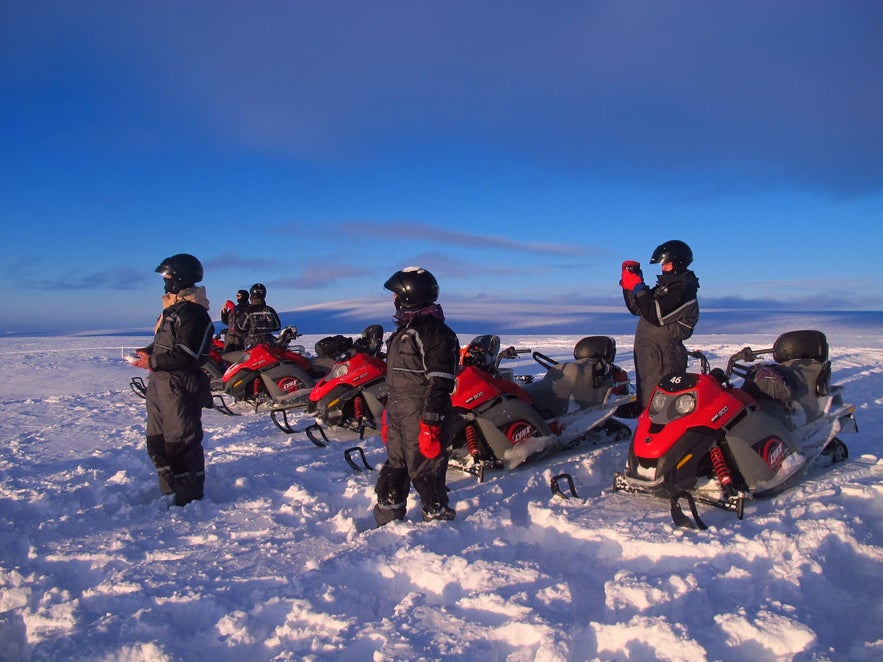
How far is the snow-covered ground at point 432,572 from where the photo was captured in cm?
225

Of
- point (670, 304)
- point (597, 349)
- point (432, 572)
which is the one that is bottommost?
point (432, 572)

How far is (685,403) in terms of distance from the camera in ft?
12.1

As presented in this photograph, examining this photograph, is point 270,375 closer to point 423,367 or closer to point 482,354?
point 482,354

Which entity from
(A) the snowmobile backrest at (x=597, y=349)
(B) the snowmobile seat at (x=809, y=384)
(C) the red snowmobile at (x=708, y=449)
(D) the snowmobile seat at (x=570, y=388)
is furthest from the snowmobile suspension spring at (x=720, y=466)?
(A) the snowmobile backrest at (x=597, y=349)

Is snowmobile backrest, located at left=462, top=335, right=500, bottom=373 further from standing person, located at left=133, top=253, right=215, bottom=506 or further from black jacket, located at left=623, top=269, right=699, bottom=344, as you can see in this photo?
standing person, located at left=133, top=253, right=215, bottom=506

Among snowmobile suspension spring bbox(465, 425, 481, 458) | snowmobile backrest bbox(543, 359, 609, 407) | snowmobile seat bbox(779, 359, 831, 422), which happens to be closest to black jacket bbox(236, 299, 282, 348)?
snowmobile backrest bbox(543, 359, 609, 407)

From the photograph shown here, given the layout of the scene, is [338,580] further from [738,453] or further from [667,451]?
[738,453]

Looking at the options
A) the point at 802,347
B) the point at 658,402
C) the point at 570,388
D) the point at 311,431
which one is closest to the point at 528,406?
the point at 570,388

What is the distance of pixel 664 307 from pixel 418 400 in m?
2.25

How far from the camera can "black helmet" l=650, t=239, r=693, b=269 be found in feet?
16.0

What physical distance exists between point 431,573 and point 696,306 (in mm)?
3146

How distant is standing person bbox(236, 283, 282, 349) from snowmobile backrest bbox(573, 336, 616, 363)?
4.79m

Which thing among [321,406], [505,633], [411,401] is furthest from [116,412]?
[505,633]

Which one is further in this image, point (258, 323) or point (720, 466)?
point (258, 323)
